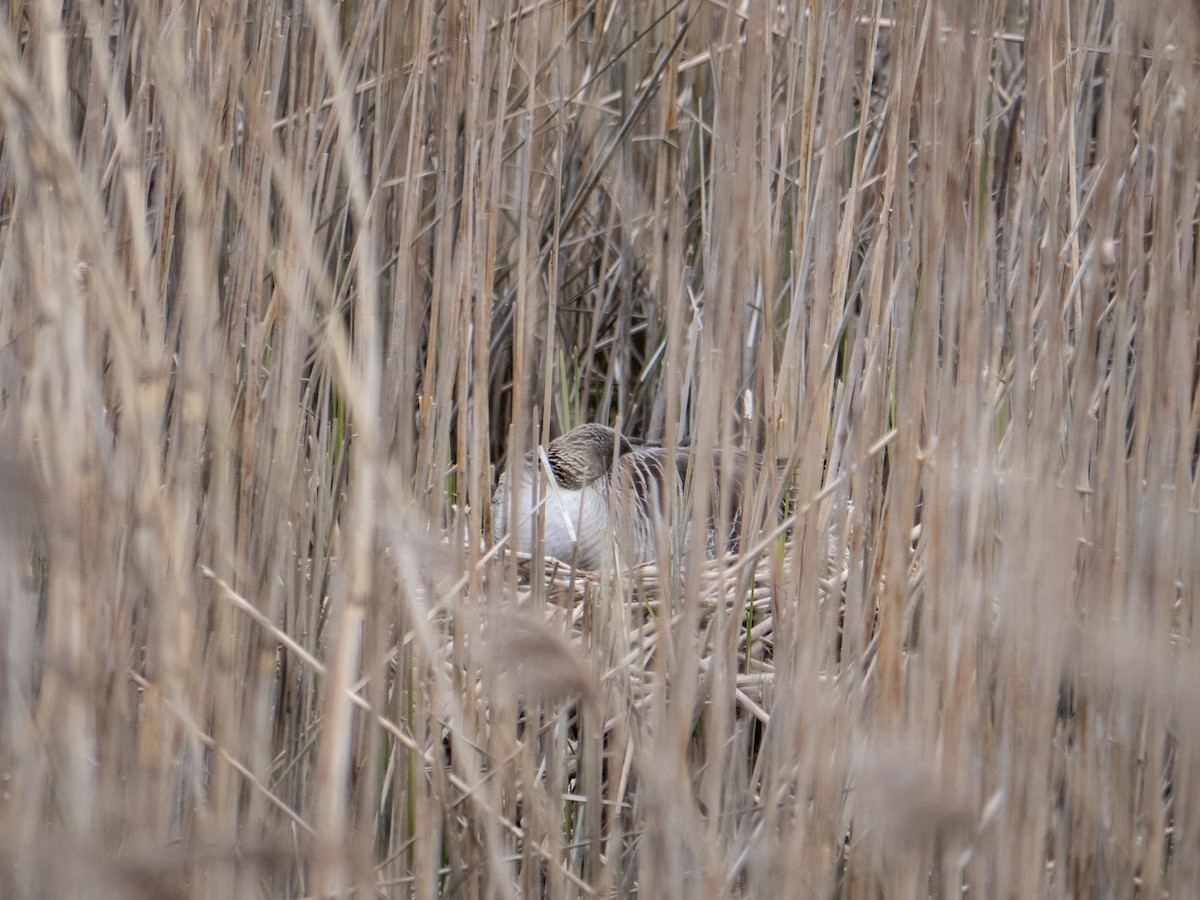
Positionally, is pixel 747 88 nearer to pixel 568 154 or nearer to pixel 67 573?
pixel 67 573

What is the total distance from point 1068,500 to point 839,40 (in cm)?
35

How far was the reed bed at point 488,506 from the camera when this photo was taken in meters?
0.61

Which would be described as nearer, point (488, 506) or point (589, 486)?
point (488, 506)

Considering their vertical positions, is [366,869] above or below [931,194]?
below

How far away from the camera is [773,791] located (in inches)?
28.9

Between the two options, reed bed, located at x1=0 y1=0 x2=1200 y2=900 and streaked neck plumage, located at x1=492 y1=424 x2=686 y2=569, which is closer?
reed bed, located at x1=0 y1=0 x2=1200 y2=900

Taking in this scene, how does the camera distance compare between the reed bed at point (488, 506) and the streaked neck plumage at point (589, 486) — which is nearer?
the reed bed at point (488, 506)

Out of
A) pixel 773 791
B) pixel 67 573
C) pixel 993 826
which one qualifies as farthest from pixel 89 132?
pixel 993 826

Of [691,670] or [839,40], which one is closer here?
[691,670]

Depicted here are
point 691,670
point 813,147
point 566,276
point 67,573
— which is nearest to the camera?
point 67,573

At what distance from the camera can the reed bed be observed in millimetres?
610

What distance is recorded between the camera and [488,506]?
957 mm

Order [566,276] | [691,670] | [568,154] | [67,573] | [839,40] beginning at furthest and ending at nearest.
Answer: [566,276] → [568,154] → [839,40] → [691,670] → [67,573]

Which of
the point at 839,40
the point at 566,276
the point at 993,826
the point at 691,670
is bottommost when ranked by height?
the point at 993,826
